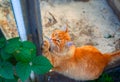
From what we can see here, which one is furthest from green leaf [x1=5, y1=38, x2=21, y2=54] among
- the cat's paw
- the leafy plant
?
the cat's paw

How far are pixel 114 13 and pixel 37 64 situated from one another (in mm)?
1225

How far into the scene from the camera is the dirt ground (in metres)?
1.98

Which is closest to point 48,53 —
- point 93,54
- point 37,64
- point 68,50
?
point 68,50

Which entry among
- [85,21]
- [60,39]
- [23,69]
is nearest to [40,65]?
[23,69]

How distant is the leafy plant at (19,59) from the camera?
1.05 m

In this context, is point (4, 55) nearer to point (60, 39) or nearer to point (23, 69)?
point (23, 69)

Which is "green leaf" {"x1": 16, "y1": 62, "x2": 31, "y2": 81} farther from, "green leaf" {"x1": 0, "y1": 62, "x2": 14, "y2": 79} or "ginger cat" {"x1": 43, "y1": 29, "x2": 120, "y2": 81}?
"ginger cat" {"x1": 43, "y1": 29, "x2": 120, "y2": 81}

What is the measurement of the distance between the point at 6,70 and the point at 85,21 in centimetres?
114

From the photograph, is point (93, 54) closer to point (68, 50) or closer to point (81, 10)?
point (68, 50)

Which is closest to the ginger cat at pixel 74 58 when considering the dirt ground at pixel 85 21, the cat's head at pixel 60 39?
the cat's head at pixel 60 39

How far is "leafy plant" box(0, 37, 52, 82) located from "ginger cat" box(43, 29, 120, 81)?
473mm

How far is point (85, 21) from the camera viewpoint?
6.89 feet

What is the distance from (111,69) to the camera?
6.04 feet

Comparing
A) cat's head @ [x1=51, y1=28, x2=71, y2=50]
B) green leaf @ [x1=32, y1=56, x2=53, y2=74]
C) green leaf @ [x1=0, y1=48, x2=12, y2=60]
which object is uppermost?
green leaf @ [x1=0, y1=48, x2=12, y2=60]
